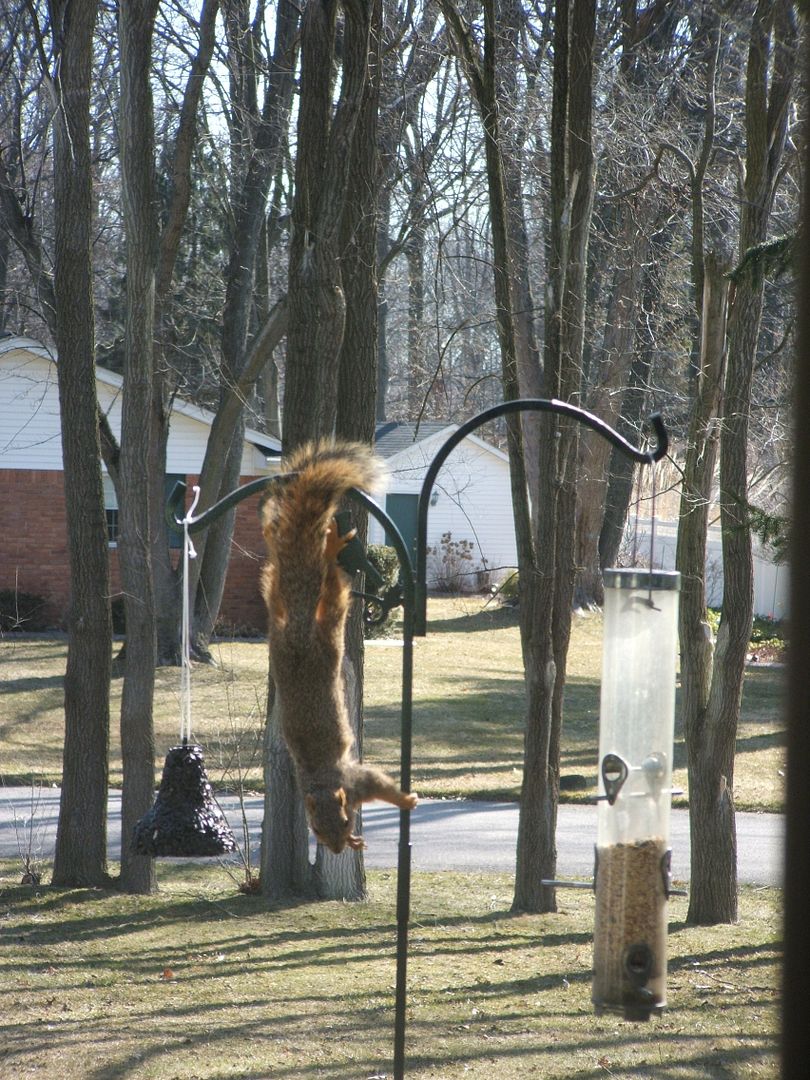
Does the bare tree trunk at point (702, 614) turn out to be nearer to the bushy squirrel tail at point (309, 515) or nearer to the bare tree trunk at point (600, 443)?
the bushy squirrel tail at point (309, 515)

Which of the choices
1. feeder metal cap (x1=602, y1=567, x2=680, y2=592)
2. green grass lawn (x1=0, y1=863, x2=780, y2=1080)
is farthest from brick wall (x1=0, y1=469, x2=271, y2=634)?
feeder metal cap (x1=602, y1=567, x2=680, y2=592)

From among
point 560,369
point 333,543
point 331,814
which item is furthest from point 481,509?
point 333,543

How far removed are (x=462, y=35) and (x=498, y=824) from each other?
7143mm

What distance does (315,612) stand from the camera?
316 cm

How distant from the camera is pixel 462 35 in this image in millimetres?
7422

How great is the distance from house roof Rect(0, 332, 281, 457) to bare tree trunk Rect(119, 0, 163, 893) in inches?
438

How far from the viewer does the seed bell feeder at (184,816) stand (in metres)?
3.59

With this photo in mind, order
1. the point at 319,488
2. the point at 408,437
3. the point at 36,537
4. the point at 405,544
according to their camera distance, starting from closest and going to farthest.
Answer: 1. the point at 319,488
2. the point at 405,544
3. the point at 36,537
4. the point at 408,437

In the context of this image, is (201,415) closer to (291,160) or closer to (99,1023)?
(291,160)

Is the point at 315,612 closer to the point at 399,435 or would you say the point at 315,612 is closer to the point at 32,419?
the point at 32,419

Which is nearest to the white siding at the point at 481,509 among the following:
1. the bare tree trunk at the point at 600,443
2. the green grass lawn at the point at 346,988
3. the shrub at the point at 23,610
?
the bare tree trunk at the point at 600,443

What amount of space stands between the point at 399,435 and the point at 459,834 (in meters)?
19.9

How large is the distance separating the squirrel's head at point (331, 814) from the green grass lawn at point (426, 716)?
23.3 feet

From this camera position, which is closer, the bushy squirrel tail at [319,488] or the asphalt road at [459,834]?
the bushy squirrel tail at [319,488]
